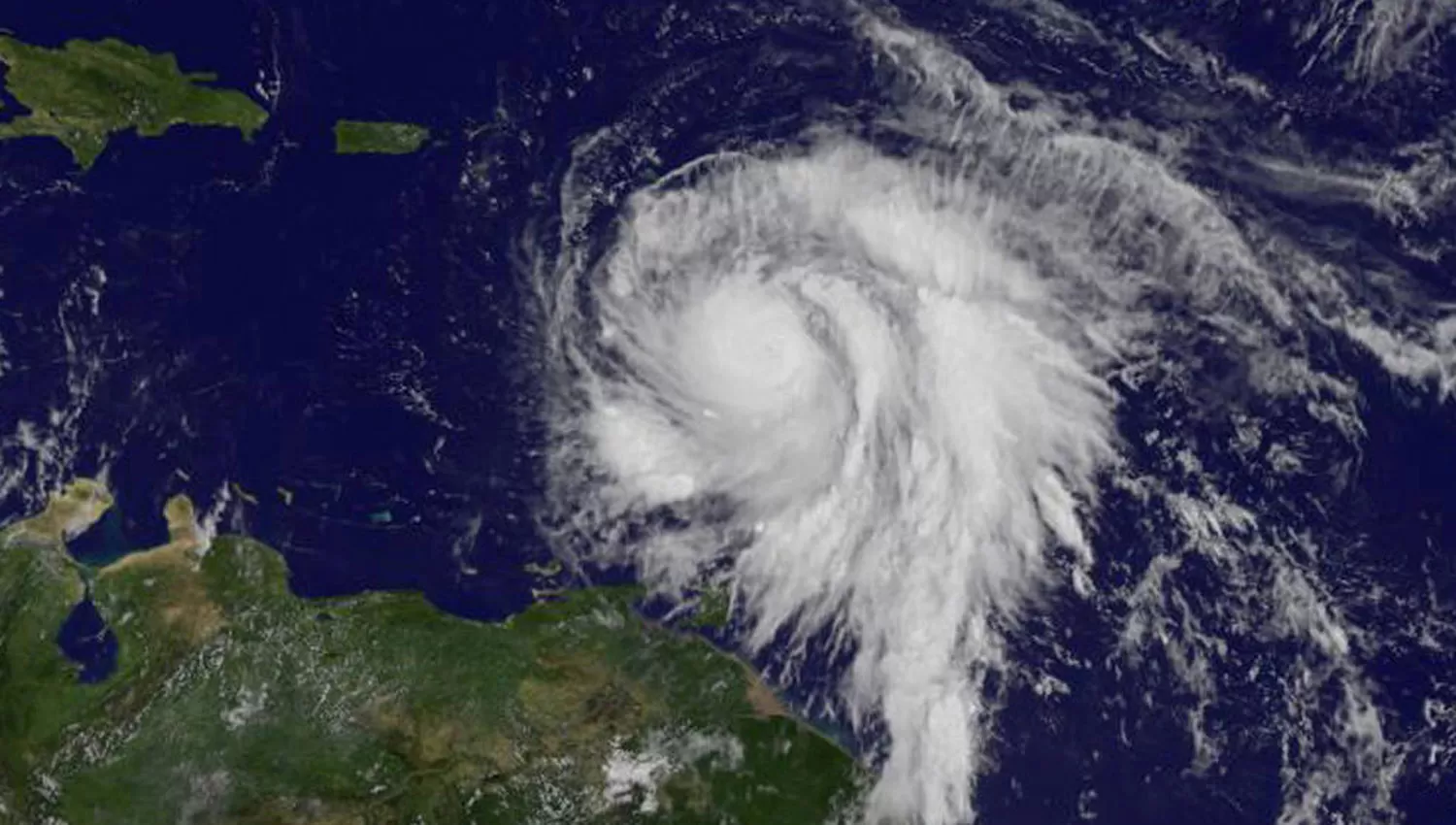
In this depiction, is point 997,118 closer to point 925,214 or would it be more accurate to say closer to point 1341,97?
point 925,214

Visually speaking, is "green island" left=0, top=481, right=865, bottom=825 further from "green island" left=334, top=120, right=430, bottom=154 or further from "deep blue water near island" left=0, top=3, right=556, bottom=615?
"green island" left=334, top=120, right=430, bottom=154

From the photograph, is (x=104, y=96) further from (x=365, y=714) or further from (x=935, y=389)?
(x=935, y=389)

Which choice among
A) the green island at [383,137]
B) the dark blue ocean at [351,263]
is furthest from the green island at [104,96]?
the green island at [383,137]

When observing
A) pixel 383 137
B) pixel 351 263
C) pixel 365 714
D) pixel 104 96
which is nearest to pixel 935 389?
pixel 351 263

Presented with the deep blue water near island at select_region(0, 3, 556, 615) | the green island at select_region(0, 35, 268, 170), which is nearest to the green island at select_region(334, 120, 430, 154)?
the deep blue water near island at select_region(0, 3, 556, 615)

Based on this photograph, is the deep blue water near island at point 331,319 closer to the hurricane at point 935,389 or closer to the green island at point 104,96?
the green island at point 104,96

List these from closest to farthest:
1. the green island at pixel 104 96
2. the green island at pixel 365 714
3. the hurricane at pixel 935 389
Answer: the hurricane at pixel 935 389
the green island at pixel 365 714
the green island at pixel 104 96
